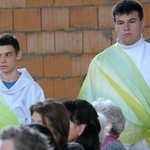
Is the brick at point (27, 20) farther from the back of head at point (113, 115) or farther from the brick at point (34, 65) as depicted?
the back of head at point (113, 115)

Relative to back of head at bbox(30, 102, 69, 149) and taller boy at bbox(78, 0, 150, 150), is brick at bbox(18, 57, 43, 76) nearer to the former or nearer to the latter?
taller boy at bbox(78, 0, 150, 150)

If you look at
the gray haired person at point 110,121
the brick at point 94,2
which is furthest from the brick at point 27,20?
the gray haired person at point 110,121

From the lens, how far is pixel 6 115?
18.5 feet

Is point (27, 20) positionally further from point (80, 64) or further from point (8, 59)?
point (8, 59)

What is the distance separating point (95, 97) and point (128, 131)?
36cm

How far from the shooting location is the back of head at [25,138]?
3355 millimetres

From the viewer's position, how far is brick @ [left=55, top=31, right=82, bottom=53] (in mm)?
7316

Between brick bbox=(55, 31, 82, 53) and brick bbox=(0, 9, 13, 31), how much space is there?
1.42 ft

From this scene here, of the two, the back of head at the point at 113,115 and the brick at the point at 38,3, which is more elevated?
the brick at the point at 38,3

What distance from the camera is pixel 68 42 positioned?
7.34m

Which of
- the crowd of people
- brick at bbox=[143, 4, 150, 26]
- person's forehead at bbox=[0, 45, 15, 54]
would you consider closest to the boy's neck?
the crowd of people

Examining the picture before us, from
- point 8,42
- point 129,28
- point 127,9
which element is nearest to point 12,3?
point 8,42

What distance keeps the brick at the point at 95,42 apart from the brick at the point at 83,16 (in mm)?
79

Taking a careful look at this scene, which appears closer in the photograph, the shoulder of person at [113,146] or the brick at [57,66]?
the shoulder of person at [113,146]
